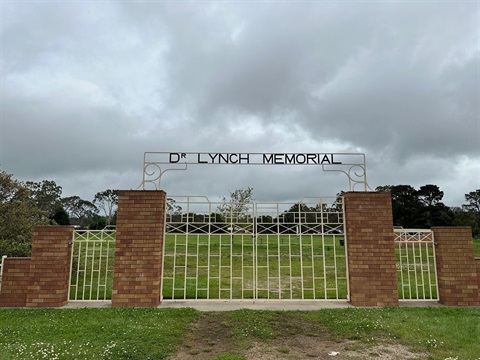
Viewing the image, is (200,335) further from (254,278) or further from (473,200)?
(473,200)

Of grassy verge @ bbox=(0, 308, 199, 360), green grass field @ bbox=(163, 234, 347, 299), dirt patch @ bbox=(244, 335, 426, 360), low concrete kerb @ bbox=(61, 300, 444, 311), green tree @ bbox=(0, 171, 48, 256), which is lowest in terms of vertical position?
dirt patch @ bbox=(244, 335, 426, 360)

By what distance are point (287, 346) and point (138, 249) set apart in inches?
130

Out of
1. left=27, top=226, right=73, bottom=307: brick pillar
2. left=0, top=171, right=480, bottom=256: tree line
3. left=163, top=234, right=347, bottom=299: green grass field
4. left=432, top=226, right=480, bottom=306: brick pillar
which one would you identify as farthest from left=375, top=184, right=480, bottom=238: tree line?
left=27, top=226, right=73, bottom=307: brick pillar

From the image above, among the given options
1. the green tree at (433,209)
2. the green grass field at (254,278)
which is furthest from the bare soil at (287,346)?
the green tree at (433,209)

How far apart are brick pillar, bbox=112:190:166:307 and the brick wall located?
1.69 metres

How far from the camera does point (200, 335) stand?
490 centimetres

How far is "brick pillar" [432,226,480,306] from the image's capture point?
6.59 m

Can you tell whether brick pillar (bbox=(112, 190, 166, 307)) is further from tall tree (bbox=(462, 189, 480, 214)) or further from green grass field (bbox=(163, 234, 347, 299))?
tall tree (bbox=(462, 189, 480, 214))

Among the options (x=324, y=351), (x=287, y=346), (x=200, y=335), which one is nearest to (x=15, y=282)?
(x=200, y=335)

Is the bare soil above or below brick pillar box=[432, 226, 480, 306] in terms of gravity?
below

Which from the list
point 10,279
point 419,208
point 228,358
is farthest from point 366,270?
point 419,208

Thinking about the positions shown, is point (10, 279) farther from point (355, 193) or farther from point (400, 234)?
point (400, 234)

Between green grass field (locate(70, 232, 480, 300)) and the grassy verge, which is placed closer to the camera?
the grassy verge

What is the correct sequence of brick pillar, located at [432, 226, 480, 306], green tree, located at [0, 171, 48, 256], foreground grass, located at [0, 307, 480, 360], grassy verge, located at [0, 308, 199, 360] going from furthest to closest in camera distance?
green tree, located at [0, 171, 48, 256], brick pillar, located at [432, 226, 480, 306], foreground grass, located at [0, 307, 480, 360], grassy verge, located at [0, 308, 199, 360]
